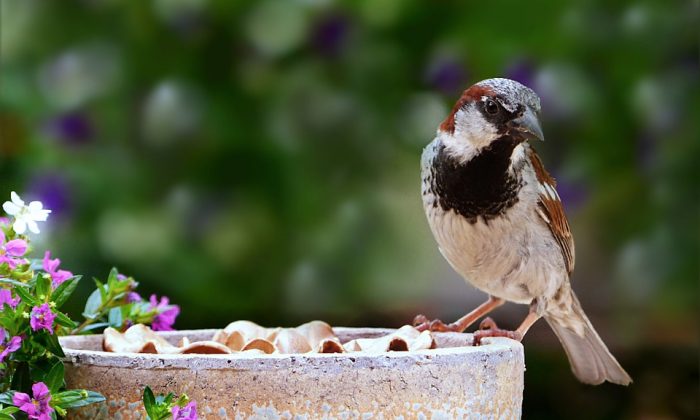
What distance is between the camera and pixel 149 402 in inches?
44.0

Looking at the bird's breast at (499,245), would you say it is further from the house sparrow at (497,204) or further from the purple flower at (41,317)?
the purple flower at (41,317)

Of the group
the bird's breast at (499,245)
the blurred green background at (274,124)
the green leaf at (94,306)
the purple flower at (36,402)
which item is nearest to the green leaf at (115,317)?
the green leaf at (94,306)

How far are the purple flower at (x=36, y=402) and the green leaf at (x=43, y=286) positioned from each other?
3.8 inches

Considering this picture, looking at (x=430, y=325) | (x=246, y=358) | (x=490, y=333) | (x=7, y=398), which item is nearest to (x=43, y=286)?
(x=7, y=398)

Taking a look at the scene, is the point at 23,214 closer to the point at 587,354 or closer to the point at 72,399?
the point at 72,399

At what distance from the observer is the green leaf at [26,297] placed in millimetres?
1136

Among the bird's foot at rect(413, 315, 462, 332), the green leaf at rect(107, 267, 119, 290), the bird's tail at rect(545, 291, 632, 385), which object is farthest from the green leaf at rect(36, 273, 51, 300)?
the bird's tail at rect(545, 291, 632, 385)

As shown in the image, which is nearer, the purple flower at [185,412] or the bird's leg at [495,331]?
the purple flower at [185,412]

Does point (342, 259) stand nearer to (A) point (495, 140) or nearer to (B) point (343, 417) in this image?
(A) point (495, 140)

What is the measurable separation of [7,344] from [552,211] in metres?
A: 1.04

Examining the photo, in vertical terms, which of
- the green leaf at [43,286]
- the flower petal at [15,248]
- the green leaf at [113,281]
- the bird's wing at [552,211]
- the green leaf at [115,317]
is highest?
the bird's wing at [552,211]

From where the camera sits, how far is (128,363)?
1167mm

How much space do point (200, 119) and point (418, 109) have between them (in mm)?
481

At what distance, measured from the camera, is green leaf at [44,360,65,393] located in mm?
1139
